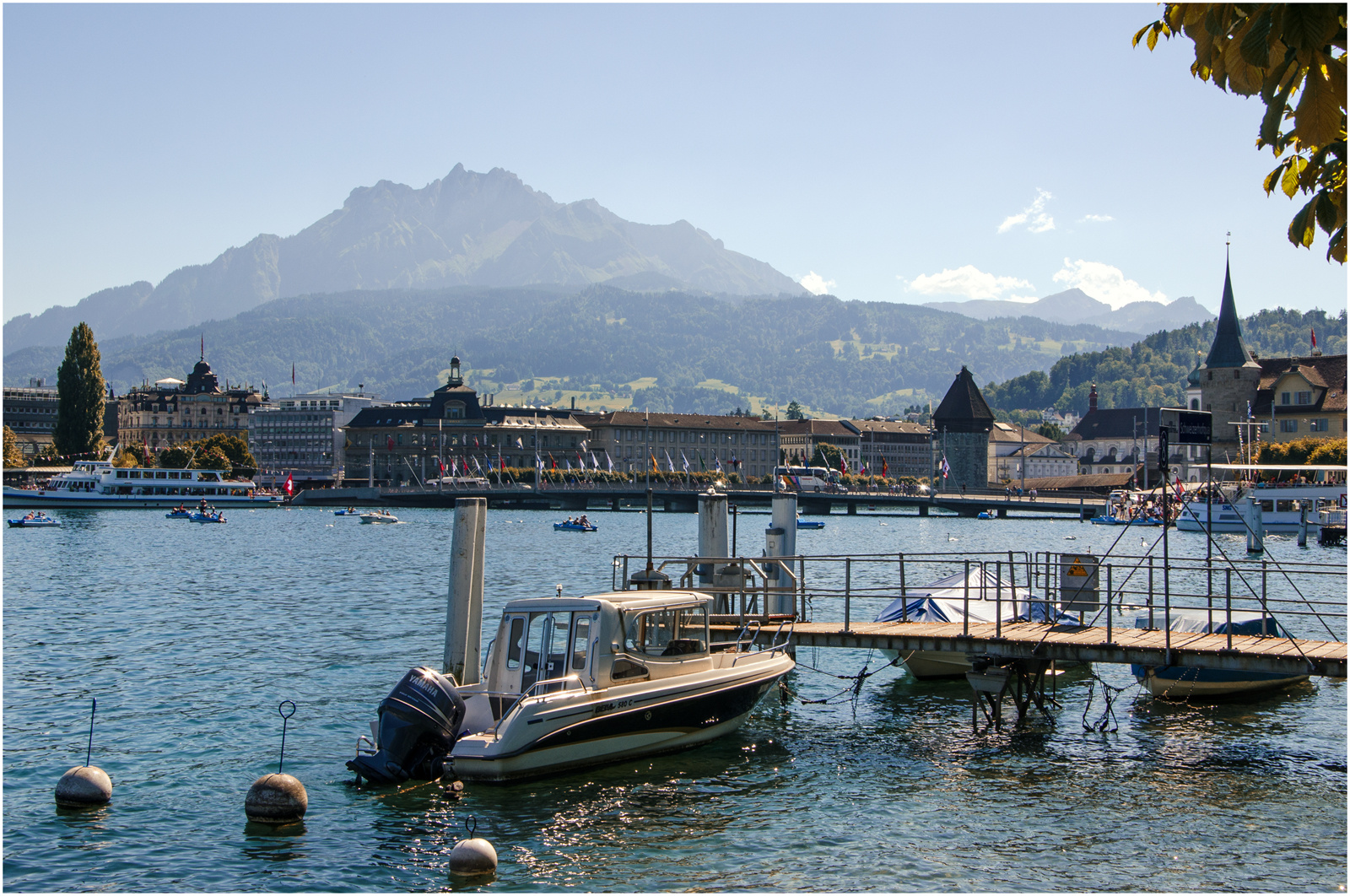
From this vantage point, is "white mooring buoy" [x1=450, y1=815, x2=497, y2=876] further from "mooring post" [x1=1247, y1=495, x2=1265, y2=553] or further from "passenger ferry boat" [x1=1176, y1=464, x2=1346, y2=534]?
"passenger ferry boat" [x1=1176, y1=464, x2=1346, y2=534]

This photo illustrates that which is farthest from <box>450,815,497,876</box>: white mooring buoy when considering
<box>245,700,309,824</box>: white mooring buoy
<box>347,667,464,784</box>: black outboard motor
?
<box>347,667,464,784</box>: black outboard motor

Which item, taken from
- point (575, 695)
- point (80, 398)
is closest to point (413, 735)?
point (575, 695)

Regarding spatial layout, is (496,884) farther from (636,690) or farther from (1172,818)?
(1172,818)

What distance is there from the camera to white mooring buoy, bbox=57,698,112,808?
60.0 ft

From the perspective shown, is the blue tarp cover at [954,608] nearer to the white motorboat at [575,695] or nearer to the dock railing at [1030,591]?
the dock railing at [1030,591]

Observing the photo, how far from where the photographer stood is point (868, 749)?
2289 centimetres

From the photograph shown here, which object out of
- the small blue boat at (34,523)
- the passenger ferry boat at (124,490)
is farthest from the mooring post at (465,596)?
the passenger ferry boat at (124,490)

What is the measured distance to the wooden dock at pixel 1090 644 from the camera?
22016mm

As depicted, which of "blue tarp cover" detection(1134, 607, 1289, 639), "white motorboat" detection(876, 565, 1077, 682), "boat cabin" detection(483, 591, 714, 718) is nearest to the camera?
"boat cabin" detection(483, 591, 714, 718)

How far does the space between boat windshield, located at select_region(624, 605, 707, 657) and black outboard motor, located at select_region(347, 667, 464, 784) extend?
3289 millimetres

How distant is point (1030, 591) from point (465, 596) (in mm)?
12893

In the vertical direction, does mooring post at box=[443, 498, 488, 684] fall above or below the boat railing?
above

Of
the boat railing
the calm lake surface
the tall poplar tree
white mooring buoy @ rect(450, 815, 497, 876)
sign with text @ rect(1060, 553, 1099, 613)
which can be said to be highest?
the tall poplar tree

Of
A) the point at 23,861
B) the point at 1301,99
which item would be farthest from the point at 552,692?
the point at 1301,99
